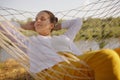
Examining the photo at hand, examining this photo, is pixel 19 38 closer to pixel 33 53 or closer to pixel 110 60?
pixel 33 53

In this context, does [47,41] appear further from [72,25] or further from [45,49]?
[72,25]

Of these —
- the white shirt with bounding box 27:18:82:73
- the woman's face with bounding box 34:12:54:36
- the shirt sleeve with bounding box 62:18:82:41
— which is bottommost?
the white shirt with bounding box 27:18:82:73

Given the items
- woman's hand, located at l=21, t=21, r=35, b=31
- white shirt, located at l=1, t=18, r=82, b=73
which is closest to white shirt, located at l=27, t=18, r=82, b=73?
white shirt, located at l=1, t=18, r=82, b=73

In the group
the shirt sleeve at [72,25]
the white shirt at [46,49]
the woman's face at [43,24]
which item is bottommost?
the white shirt at [46,49]

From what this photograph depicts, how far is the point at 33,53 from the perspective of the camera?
129cm

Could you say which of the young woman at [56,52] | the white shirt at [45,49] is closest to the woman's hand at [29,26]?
the young woman at [56,52]

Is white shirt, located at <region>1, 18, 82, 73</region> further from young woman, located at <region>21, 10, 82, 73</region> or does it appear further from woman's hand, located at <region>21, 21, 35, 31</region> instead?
woman's hand, located at <region>21, 21, 35, 31</region>

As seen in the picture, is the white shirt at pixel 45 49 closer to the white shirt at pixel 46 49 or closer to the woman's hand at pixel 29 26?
the white shirt at pixel 46 49

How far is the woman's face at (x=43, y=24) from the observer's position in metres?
1.38

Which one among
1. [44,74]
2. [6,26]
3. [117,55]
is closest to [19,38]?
[6,26]

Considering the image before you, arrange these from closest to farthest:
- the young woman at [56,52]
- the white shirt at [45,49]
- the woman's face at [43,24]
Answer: the young woman at [56,52] < the white shirt at [45,49] < the woman's face at [43,24]

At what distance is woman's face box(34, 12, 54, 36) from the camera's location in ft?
4.52

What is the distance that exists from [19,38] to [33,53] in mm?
110

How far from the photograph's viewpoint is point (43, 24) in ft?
4.57
